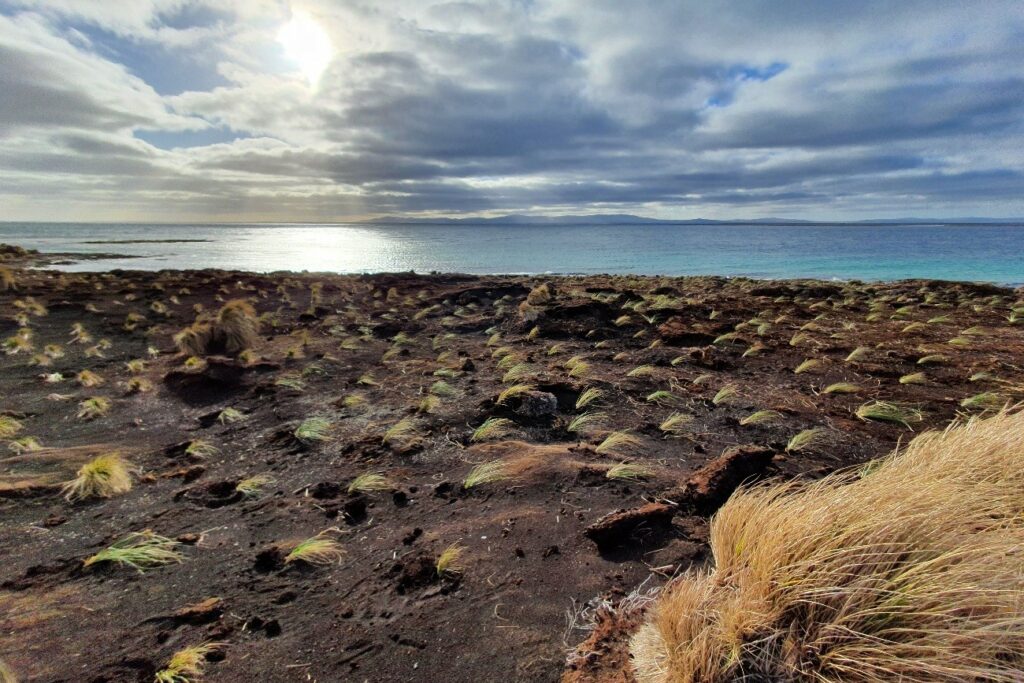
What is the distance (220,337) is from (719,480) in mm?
13332

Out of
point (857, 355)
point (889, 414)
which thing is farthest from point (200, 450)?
point (857, 355)

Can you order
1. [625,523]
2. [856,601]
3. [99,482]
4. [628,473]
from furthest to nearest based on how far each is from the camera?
[99,482]
[628,473]
[625,523]
[856,601]

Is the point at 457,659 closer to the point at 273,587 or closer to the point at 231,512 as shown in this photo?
the point at 273,587

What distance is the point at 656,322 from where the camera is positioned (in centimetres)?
1474

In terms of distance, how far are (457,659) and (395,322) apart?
14.8 meters

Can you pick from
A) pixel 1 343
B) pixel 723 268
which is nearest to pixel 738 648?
pixel 1 343

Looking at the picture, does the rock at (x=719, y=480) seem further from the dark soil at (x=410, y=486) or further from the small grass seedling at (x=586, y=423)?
the small grass seedling at (x=586, y=423)

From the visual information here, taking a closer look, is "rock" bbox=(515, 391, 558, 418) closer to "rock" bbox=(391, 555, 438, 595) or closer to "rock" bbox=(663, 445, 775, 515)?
"rock" bbox=(663, 445, 775, 515)

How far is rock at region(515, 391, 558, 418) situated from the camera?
7.80 meters

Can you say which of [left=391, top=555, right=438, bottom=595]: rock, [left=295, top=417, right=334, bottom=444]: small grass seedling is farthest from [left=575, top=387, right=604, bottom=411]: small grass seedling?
[left=391, top=555, right=438, bottom=595]: rock

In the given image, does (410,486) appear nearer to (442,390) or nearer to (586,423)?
(586,423)

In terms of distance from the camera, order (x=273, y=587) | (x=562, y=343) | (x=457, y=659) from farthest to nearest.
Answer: (x=562, y=343), (x=273, y=587), (x=457, y=659)

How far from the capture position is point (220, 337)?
526 inches

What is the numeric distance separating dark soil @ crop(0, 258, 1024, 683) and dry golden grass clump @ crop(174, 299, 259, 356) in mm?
863
